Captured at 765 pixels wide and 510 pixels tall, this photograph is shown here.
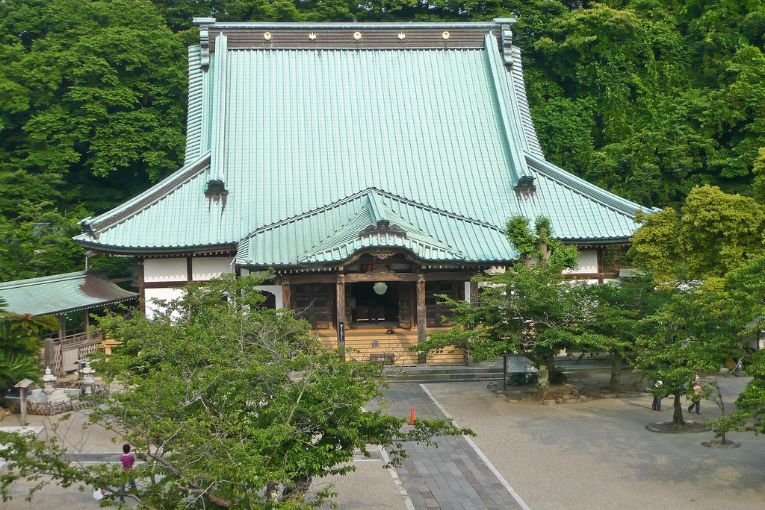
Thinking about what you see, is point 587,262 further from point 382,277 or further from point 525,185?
point 382,277

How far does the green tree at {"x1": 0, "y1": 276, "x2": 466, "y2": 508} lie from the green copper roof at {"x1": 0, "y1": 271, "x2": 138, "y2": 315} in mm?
12862

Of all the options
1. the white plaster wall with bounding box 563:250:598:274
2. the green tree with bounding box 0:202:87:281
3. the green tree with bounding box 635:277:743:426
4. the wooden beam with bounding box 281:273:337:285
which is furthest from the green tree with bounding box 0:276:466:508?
the green tree with bounding box 0:202:87:281

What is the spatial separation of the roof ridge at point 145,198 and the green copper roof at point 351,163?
0.16 feet

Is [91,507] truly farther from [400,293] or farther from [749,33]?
[749,33]

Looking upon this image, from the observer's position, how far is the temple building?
2892 centimetres

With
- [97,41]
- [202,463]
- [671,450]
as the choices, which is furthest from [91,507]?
[97,41]

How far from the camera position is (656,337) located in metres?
20.1

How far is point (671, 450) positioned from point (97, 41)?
31.3 m

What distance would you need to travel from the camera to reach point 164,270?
3061cm

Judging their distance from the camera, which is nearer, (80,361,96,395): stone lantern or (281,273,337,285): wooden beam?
(80,361,96,395): stone lantern

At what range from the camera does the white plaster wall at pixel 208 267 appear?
A: 1211 inches

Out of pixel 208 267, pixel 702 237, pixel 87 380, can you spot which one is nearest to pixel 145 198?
pixel 208 267

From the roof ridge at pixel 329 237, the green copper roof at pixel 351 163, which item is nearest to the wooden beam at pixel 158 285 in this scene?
the green copper roof at pixel 351 163

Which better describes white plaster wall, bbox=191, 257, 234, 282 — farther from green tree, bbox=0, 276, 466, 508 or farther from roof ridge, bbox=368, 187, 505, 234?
green tree, bbox=0, 276, 466, 508
